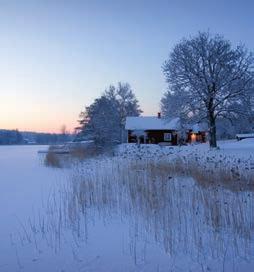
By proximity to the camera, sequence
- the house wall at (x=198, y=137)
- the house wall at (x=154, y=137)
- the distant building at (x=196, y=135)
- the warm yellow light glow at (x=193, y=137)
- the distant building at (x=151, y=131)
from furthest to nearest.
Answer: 1. the warm yellow light glow at (x=193, y=137)
2. the house wall at (x=198, y=137)
3. the distant building at (x=196, y=135)
4. the house wall at (x=154, y=137)
5. the distant building at (x=151, y=131)

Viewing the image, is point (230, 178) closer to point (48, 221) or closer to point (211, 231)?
point (211, 231)

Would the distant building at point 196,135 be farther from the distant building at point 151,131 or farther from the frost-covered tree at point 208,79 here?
the frost-covered tree at point 208,79

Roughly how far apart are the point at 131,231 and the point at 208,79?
87.1 feet

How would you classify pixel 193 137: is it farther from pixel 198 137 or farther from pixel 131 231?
pixel 131 231

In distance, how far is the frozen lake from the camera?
479 cm

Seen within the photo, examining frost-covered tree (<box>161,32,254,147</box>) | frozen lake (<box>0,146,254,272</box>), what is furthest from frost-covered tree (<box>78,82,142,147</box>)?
frozen lake (<box>0,146,254,272</box>)

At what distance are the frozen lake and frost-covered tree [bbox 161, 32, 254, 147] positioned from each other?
75.1 feet

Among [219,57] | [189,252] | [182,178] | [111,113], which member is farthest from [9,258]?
[111,113]

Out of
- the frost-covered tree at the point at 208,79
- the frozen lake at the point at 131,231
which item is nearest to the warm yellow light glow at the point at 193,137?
the frost-covered tree at the point at 208,79

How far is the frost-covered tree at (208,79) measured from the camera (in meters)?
30.3

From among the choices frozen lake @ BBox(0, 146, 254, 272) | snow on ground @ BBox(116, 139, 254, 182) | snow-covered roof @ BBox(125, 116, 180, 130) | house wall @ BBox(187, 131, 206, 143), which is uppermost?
snow-covered roof @ BBox(125, 116, 180, 130)

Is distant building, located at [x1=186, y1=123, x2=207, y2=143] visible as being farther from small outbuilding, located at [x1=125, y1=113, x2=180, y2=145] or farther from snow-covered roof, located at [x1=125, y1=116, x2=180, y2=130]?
snow-covered roof, located at [x1=125, y1=116, x2=180, y2=130]

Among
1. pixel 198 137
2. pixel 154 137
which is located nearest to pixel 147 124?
pixel 154 137

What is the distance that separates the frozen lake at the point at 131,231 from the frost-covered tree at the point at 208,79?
22.9m
